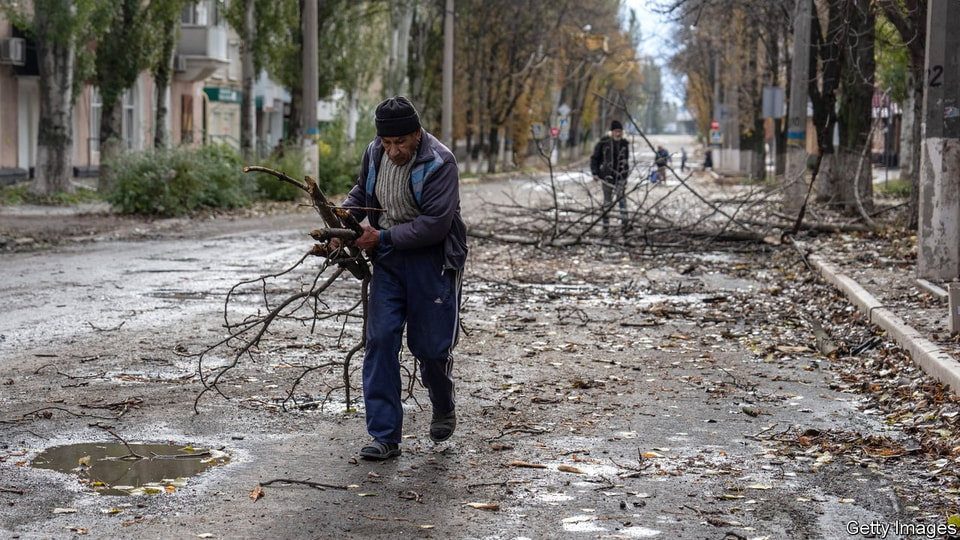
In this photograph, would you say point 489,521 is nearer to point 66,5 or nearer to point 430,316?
point 430,316

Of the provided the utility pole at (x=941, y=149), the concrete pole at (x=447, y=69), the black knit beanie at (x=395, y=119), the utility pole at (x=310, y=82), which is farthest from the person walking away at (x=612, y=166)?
the concrete pole at (x=447, y=69)

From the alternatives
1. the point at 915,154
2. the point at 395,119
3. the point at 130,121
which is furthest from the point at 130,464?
the point at 130,121

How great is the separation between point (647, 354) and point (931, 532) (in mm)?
4808

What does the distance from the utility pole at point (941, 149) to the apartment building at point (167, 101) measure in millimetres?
16829

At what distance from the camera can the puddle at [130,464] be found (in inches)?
227

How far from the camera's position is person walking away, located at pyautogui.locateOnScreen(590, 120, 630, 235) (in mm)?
19219

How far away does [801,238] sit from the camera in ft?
64.7

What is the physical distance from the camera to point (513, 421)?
24.3 ft

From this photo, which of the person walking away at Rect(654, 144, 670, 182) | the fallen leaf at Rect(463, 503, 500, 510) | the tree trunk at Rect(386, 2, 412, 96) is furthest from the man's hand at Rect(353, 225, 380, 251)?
the tree trunk at Rect(386, 2, 412, 96)

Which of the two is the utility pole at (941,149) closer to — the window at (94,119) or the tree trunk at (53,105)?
the tree trunk at (53,105)

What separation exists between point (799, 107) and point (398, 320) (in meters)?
19.9

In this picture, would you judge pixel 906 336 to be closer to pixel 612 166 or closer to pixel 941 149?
pixel 941 149

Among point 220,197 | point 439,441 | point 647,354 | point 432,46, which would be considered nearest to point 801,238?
point 647,354

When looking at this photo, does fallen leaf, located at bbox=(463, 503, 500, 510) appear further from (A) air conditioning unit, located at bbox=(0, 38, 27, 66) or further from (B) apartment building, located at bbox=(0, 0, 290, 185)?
(A) air conditioning unit, located at bbox=(0, 38, 27, 66)
